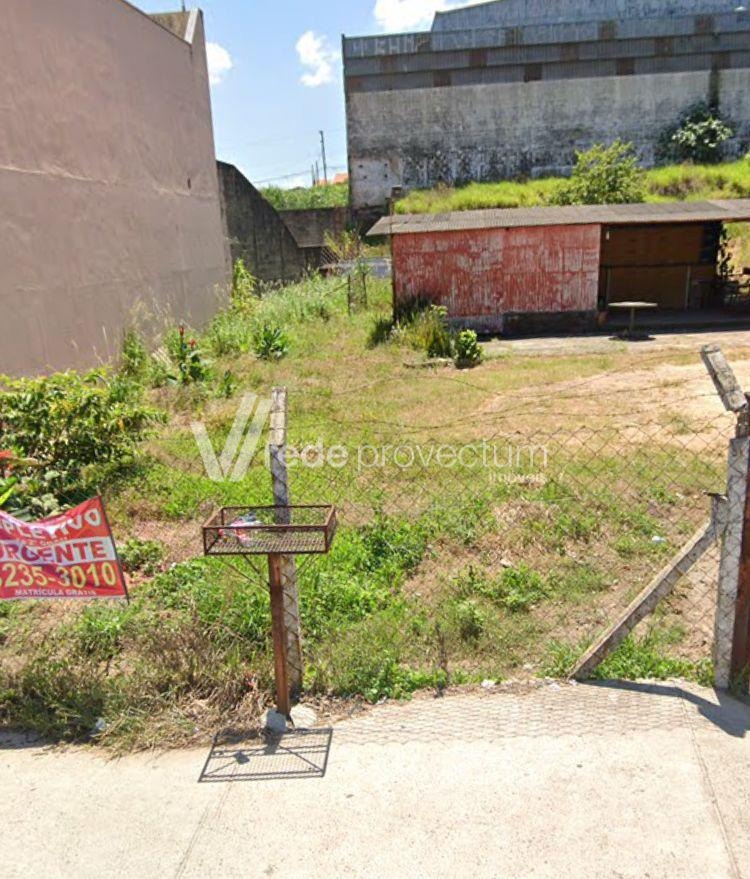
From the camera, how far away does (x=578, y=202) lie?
22.8 m

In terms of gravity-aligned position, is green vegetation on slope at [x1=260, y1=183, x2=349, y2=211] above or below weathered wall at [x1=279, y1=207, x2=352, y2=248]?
above

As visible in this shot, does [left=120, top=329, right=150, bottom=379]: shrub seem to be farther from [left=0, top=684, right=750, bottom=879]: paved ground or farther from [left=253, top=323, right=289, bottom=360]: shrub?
[left=0, top=684, right=750, bottom=879]: paved ground

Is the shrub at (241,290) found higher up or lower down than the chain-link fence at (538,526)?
higher up

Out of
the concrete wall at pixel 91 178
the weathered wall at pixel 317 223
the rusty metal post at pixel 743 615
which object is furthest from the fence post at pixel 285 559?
the weathered wall at pixel 317 223

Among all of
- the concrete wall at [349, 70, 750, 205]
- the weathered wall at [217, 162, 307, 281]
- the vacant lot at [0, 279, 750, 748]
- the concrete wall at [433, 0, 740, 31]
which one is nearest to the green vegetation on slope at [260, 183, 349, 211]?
the concrete wall at [349, 70, 750, 205]

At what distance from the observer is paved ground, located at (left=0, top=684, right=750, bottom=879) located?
254cm

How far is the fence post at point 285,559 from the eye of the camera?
331 cm

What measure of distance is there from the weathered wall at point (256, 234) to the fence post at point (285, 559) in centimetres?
2021

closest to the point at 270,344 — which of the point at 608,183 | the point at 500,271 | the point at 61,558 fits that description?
the point at 500,271

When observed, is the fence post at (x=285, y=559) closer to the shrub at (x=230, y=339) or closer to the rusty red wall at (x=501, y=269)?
the shrub at (x=230, y=339)

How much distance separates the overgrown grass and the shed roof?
971cm

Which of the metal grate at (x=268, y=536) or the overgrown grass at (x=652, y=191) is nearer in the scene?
the metal grate at (x=268, y=536)

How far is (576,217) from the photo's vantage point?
1523 centimetres

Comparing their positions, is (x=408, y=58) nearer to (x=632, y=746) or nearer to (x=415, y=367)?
(x=415, y=367)
